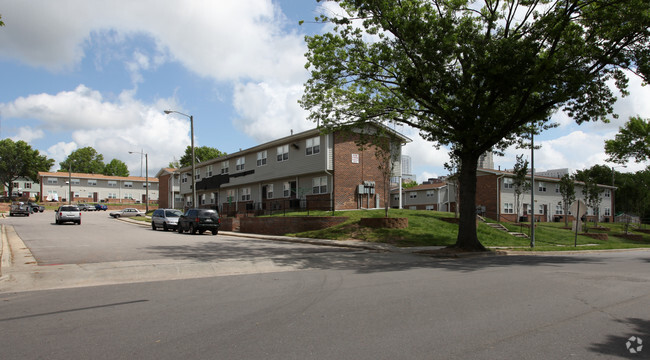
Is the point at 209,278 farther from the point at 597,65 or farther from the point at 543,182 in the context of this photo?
the point at 543,182

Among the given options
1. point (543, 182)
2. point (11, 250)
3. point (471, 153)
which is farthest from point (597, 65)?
point (543, 182)

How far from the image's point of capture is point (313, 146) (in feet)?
112

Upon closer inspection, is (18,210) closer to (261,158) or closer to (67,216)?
(67,216)

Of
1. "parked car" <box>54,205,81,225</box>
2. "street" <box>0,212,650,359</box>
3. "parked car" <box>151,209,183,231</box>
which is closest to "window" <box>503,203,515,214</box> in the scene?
"parked car" <box>151,209,183,231</box>

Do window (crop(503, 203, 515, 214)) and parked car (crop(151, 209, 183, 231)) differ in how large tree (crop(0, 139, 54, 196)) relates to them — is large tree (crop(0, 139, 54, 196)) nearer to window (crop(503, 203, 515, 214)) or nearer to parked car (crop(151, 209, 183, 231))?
parked car (crop(151, 209, 183, 231))

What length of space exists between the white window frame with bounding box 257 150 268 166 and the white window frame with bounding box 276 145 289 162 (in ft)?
7.61

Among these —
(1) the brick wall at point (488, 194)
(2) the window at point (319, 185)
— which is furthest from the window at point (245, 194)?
(1) the brick wall at point (488, 194)

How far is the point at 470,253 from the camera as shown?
18.3m

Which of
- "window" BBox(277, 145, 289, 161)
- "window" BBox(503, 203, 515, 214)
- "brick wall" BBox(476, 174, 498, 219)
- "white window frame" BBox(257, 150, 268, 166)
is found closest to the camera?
"window" BBox(277, 145, 289, 161)

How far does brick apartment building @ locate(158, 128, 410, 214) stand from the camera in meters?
32.7

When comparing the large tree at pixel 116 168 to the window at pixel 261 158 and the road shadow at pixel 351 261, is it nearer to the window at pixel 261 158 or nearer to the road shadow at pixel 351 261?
the window at pixel 261 158

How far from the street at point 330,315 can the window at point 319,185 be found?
2151 centimetres

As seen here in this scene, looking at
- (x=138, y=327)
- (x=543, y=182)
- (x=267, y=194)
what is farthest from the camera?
(x=543, y=182)

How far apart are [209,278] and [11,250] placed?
10.1m
